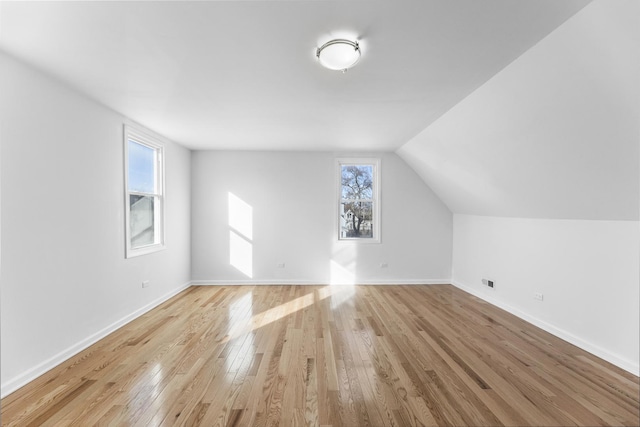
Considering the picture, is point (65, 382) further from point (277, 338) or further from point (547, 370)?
point (547, 370)

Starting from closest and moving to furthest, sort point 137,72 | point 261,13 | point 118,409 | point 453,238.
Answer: point 261,13 → point 118,409 → point 137,72 → point 453,238

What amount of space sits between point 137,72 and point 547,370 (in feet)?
13.6

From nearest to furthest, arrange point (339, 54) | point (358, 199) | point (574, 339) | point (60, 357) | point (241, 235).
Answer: point (339, 54)
point (60, 357)
point (574, 339)
point (241, 235)
point (358, 199)

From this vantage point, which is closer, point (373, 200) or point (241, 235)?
point (241, 235)

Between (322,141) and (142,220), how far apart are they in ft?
9.29

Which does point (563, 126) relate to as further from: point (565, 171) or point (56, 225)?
point (56, 225)

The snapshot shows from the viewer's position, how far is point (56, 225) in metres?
2.49

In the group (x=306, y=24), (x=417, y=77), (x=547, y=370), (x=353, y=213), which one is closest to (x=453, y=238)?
(x=353, y=213)

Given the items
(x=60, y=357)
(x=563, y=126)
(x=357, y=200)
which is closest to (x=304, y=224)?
(x=357, y=200)

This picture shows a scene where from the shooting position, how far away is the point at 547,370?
2.35 meters

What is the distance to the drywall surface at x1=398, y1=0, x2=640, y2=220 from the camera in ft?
5.38

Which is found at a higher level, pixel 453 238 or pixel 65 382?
pixel 453 238

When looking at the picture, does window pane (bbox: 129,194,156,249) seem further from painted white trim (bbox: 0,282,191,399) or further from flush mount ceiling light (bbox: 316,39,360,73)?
flush mount ceiling light (bbox: 316,39,360,73)

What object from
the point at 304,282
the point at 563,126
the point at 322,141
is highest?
the point at 322,141
